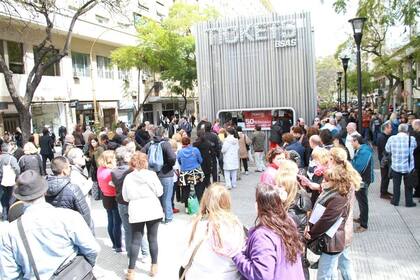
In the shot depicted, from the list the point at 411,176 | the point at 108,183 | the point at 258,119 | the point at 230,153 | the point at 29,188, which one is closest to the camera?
the point at 29,188

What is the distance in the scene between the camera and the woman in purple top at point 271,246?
2.75m

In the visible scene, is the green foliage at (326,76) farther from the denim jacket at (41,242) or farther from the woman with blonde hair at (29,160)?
the denim jacket at (41,242)

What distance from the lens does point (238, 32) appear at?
613 inches

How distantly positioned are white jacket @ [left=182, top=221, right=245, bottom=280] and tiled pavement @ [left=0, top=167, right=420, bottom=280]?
2736 millimetres

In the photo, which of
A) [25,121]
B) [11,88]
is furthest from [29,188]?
[11,88]

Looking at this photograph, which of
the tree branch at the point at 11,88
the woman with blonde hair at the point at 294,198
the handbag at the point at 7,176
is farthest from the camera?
the tree branch at the point at 11,88

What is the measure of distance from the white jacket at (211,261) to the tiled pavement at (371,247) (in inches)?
108

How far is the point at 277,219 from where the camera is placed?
288 centimetres

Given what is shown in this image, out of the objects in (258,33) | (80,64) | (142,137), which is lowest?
(142,137)

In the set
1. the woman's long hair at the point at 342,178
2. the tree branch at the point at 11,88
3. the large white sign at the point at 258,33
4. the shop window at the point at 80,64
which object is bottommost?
the woman's long hair at the point at 342,178

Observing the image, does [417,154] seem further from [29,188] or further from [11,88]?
[11,88]

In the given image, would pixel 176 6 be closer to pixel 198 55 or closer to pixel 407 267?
pixel 198 55

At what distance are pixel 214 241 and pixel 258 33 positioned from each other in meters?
13.3

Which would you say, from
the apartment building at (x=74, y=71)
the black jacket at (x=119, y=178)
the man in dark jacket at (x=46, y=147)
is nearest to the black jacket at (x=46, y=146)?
the man in dark jacket at (x=46, y=147)
